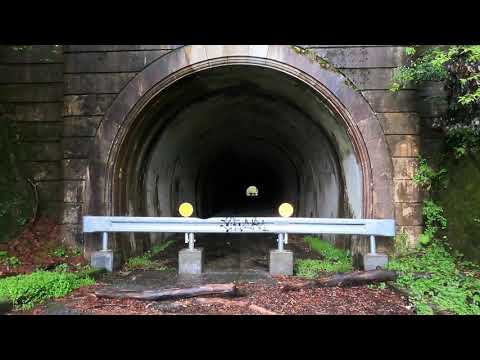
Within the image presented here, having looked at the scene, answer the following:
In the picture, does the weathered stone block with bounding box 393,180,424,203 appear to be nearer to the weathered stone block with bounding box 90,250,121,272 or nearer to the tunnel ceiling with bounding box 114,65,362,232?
the tunnel ceiling with bounding box 114,65,362,232

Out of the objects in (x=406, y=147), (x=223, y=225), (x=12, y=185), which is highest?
(x=406, y=147)

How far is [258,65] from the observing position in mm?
7219

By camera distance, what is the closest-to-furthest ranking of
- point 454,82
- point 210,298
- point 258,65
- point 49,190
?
point 210,298, point 454,82, point 258,65, point 49,190

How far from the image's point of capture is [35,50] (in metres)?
7.41

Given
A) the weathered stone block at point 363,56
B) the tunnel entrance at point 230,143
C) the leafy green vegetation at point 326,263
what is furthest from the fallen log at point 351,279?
the weathered stone block at point 363,56

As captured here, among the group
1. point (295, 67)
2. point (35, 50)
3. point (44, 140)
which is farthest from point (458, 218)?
point (35, 50)

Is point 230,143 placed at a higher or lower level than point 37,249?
higher

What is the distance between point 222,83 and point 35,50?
3.63 m

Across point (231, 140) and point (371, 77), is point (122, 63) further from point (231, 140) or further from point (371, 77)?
point (231, 140)

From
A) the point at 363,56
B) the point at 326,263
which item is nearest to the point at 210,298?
the point at 326,263

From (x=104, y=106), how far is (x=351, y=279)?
16.8 ft

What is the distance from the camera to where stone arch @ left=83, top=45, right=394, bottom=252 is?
6836mm

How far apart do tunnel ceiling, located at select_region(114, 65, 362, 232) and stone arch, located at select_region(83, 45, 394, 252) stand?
7.9 inches

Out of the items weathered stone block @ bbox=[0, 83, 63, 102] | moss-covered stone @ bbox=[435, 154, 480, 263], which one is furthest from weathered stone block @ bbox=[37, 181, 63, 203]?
moss-covered stone @ bbox=[435, 154, 480, 263]
